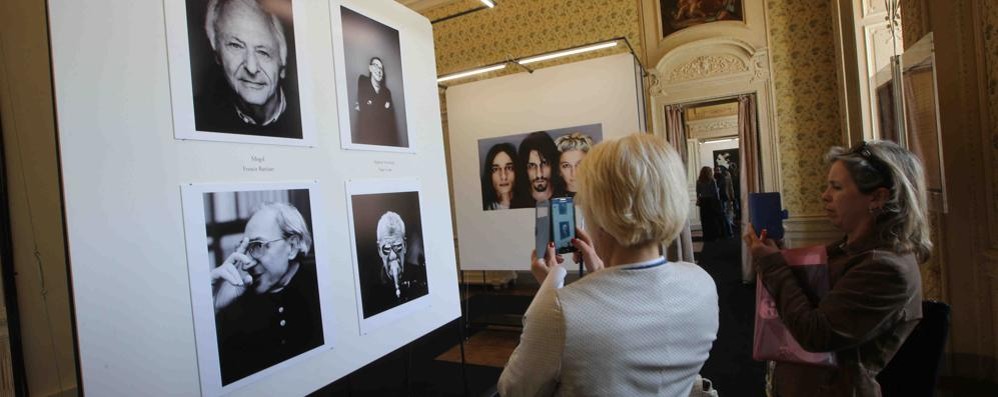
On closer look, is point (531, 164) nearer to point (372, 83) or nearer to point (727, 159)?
point (372, 83)

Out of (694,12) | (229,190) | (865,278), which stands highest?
(694,12)

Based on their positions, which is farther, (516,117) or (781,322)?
(516,117)

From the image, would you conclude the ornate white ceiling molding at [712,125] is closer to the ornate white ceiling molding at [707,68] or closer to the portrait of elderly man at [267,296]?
the ornate white ceiling molding at [707,68]

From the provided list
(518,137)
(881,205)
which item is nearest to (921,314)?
(881,205)

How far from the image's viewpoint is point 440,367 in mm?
4680

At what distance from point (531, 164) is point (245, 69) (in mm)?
4006

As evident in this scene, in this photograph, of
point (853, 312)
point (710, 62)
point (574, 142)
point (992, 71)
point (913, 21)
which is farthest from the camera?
point (710, 62)

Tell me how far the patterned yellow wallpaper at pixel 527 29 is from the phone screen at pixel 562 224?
6039mm

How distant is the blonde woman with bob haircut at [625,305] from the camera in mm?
1021

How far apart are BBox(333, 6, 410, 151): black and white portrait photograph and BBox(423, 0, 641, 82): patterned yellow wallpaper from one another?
18.3 feet

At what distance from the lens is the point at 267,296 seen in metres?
1.63

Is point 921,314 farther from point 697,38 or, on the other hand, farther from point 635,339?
point 697,38

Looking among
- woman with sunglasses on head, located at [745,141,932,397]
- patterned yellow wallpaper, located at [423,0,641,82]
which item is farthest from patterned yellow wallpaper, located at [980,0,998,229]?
patterned yellow wallpaper, located at [423,0,641,82]

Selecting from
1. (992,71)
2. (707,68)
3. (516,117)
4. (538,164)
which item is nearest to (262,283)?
(992,71)
